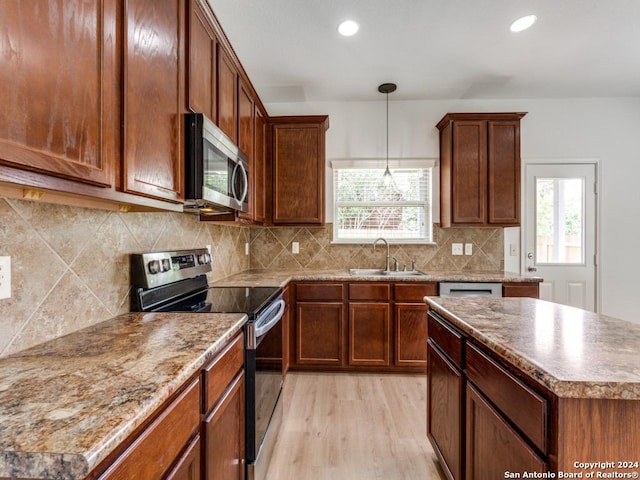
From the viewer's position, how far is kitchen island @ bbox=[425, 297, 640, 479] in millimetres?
739

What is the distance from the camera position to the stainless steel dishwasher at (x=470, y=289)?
269 centimetres

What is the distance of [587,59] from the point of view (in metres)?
2.61

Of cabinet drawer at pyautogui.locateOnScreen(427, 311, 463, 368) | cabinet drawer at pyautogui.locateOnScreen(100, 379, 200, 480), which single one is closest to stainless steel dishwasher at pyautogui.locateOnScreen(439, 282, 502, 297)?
cabinet drawer at pyautogui.locateOnScreen(427, 311, 463, 368)

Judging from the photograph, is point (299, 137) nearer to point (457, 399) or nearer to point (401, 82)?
point (401, 82)

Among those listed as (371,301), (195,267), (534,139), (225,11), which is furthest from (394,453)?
(534,139)

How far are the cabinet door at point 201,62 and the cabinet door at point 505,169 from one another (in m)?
2.55

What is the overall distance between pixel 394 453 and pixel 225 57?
8.51 feet

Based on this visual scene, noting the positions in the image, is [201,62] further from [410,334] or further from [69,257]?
Answer: [410,334]

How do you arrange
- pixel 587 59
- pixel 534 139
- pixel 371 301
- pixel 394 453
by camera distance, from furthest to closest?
1. pixel 534 139
2. pixel 371 301
3. pixel 587 59
4. pixel 394 453

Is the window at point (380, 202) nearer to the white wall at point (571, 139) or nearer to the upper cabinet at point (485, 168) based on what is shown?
the white wall at point (571, 139)

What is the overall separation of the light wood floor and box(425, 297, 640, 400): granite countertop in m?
0.96

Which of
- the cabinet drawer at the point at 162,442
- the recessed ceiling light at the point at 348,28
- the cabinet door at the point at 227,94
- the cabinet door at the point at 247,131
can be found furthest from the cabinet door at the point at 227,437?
the recessed ceiling light at the point at 348,28

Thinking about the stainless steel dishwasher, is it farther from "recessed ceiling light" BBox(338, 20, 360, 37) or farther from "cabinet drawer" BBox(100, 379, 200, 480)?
"cabinet drawer" BBox(100, 379, 200, 480)

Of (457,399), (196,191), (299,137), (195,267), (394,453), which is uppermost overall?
(299,137)
